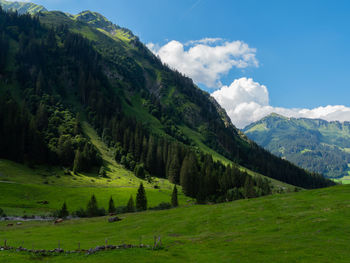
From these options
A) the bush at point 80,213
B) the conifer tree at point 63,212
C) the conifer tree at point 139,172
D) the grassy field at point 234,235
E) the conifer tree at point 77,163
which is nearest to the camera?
the grassy field at point 234,235

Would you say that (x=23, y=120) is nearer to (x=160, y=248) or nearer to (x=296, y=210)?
(x=160, y=248)

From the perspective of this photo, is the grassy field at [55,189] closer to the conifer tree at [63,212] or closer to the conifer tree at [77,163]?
the conifer tree at [77,163]

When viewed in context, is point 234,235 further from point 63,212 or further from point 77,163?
point 77,163

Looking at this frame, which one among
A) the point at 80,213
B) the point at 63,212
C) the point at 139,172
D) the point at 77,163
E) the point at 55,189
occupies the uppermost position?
the point at 77,163

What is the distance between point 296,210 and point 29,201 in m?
96.3

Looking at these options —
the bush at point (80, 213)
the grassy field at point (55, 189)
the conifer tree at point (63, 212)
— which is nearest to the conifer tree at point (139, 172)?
the grassy field at point (55, 189)

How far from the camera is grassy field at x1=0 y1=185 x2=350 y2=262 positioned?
27734mm

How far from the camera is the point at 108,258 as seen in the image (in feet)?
90.2

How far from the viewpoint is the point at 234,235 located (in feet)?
131

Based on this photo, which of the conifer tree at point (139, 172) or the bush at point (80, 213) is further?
the conifer tree at point (139, 172)

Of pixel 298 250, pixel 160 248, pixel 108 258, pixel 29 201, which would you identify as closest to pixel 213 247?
pixel 160 248

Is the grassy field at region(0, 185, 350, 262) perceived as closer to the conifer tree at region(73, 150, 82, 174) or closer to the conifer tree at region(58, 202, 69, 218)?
the conifer tree at region(58, 202, 69, 218)

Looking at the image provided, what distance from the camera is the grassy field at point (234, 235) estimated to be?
27734mm

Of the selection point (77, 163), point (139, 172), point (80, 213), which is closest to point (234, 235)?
Answer: point (80, 213)
